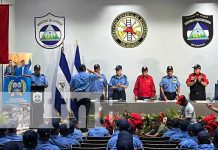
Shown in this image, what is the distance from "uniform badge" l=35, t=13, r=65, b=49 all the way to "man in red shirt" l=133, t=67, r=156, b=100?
3263 millimetres

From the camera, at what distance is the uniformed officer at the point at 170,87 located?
11852 millimetres

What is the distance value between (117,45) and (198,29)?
2.79m

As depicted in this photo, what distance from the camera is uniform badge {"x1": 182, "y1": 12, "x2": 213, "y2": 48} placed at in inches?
530

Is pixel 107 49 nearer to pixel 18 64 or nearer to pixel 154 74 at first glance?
pixel 154 74

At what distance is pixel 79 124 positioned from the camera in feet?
33.2

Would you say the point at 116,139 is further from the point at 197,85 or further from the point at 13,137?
the point at 197,85

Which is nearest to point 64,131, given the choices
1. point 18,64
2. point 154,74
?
point 18,64

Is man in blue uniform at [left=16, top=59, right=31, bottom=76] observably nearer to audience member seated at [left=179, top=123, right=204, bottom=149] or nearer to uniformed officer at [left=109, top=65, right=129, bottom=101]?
uniformed officer at [left=109, top=65, right=129, bottom=101]

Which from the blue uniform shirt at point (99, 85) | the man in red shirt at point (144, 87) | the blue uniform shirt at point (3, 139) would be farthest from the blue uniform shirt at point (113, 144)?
the man in red shirt at point (144, 87)

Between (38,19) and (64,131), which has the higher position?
(38,19)

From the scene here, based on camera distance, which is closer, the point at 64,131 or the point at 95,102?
the point at 64,131

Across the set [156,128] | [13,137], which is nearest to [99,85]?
[156,128]

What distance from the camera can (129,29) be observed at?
540 inches

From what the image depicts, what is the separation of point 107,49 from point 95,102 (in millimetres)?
3452
